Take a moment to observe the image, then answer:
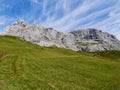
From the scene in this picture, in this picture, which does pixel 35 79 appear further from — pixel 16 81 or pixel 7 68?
pixel 7 68

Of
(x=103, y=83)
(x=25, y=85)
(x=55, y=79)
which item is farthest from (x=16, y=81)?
(x=103, y=83)

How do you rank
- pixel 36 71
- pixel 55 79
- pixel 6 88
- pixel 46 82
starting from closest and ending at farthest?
pixel 6 88 < pixel 46 82 < pixel 55 79 < pixel 36 71

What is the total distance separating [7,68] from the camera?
49.1 metres

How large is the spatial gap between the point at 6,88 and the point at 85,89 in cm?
1341

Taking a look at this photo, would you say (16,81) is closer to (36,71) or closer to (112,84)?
(36,71)

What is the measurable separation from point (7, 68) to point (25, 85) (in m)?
14.3

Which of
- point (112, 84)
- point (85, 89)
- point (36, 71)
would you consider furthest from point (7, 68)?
point (112, 84)

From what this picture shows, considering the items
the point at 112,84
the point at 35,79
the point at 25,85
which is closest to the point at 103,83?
the point at 112,84

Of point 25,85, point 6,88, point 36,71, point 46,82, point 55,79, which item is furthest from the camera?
point 36,71

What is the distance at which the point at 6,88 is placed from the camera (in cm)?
3362

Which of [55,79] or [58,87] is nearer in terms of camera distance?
[58,87]

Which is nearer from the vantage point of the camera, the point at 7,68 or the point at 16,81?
the point at 16,81

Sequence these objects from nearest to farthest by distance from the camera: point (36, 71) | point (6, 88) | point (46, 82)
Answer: point (6, 88) → point (46, 82) → point (36, 71)

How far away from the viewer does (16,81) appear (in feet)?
126
